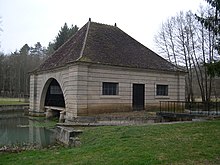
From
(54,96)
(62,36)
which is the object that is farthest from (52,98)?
(62,36)

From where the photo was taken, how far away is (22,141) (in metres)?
15.1

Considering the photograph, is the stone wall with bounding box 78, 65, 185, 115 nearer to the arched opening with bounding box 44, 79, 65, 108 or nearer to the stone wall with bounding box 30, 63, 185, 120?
the stone wall with bounding box 30, 63, 185, 120

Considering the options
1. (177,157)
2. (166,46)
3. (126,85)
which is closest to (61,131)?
(177,157)

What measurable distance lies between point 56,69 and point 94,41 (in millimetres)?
3930

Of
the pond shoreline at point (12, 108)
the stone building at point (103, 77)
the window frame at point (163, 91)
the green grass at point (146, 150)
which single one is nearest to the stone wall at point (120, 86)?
the stone building at point (103, 77)

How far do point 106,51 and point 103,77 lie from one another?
2.49m

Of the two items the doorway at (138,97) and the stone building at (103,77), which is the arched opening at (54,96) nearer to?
the stone building at (103,77)

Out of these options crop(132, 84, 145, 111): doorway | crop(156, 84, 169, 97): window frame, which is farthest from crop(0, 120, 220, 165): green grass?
crop(156, 84, 169, 97): window frame

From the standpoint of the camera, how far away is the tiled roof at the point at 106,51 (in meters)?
21.4

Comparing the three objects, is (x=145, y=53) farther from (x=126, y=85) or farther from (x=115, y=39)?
(x=126, y=85)

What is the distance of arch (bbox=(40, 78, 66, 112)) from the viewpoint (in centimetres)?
2669

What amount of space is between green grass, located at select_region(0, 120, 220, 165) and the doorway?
11156 mm

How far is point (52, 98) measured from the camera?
2777 cm

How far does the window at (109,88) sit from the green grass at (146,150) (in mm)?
9444
